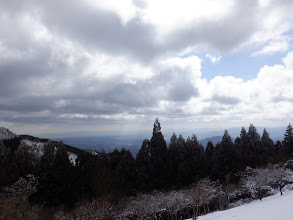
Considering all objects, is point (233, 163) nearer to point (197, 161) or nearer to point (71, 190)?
point (197, 161)

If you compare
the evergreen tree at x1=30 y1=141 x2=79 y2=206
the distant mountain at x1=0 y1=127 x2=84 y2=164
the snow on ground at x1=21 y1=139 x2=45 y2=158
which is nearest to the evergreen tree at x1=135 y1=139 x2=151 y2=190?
the evergreen tree at x1=30 y1=141 x2=79 y2=206

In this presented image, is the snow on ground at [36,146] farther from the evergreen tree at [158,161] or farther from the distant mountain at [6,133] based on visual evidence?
the evergreen tree at [158,161]

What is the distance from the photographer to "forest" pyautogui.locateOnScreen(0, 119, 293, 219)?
28.6 m

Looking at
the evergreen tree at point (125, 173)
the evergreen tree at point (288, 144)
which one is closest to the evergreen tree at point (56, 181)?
the evergreen tree at point (125, 173)

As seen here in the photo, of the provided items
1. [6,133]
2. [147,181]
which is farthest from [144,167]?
[6,133]

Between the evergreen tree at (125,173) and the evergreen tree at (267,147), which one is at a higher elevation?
the evergreen tree at (267,147)

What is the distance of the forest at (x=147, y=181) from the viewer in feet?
93.9

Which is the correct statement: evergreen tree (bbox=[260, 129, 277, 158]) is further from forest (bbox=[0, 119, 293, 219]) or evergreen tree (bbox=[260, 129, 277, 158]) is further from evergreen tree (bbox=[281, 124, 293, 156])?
forest (bbox=[0, 119, 293, 219])

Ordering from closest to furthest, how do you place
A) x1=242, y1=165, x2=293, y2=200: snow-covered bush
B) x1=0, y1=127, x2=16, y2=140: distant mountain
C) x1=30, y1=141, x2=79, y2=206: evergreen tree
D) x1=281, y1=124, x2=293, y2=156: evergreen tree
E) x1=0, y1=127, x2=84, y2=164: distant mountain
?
1. x1=242, y1=165, x2=293, y2=200: snow-covered bush
2. x1=30, y1=141, x2=79, y2=206: evergreen tree
3. x1=281, y1=124, x2=293, y2=156: evergreen tree
4. x1=0, y1=127, x2=84, y2=164: distant mountain
5. x1=0, y1=127, x2=16, y2=140: distant mountain

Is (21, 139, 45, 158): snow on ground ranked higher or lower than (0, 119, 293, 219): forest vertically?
higher

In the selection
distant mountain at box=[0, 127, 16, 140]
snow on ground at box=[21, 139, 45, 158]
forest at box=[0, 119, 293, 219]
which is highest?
distant mountain at box=[0, 127, 16, 140]

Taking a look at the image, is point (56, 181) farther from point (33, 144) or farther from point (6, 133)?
point (6, 133)

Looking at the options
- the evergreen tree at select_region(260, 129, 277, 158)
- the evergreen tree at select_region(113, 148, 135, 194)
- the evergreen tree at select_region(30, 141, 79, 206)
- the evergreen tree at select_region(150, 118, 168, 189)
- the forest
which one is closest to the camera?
the forest

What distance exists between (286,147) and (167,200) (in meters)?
53.0
